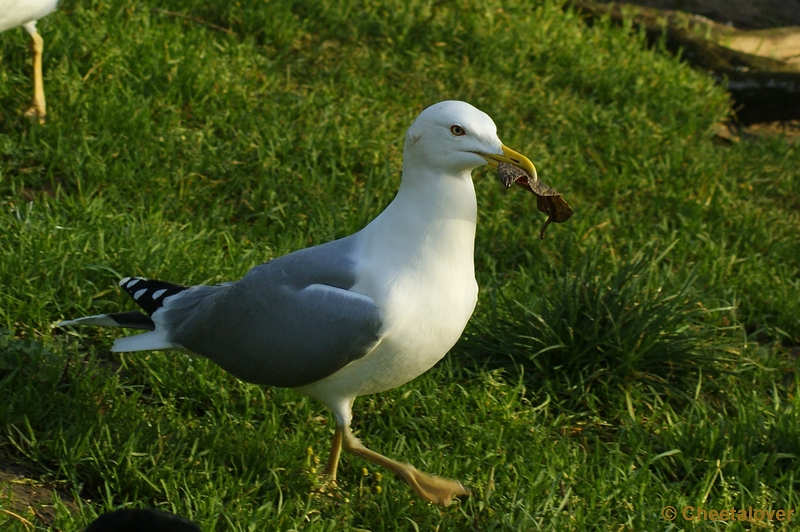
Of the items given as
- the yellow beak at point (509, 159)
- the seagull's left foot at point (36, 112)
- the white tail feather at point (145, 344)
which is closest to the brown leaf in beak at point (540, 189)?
the yellow beak at point (509, 159)

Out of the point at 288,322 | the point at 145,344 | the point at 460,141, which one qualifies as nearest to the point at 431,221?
the point at 460,141

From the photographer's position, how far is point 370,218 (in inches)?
195

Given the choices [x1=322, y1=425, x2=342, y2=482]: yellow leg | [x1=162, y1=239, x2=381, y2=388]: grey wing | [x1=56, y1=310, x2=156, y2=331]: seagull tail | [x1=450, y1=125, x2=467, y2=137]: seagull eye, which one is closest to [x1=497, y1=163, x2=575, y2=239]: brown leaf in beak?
[x1=450, y1=125, x2=467, y2=137]: seagull eye

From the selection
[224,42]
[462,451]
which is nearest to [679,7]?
[224,42]

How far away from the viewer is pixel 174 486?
3.03 metres

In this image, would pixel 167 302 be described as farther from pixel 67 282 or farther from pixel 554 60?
pixel 554 60

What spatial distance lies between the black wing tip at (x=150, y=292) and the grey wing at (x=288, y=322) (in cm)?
10

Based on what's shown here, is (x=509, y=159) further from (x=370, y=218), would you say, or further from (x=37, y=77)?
(x=37, y=77)

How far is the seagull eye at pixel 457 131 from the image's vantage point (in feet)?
9.73

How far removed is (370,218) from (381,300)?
206 centimetres

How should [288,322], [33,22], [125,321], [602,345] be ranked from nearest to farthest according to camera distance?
[288,322] < [125,321] < [602,345] < [33,22]

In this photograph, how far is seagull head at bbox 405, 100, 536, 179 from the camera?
2.96 m

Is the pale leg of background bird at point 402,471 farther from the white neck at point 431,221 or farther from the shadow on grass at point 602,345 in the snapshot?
the shadow on grass at point 602,345

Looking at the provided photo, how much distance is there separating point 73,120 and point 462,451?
2768 millimetres
